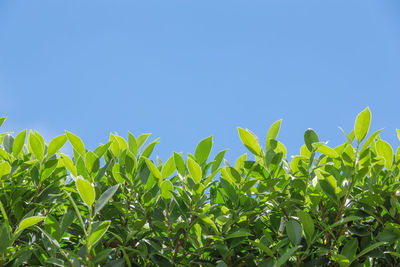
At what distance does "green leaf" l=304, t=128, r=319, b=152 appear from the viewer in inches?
92.3

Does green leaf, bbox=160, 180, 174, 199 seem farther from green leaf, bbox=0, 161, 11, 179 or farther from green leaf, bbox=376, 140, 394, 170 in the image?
green leaf, bbox=376, 140, 394, 170

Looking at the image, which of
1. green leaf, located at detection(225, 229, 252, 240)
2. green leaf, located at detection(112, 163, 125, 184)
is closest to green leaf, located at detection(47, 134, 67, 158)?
green leaf, located at detection(112, 163, 125, 184)

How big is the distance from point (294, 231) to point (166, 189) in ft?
2.06

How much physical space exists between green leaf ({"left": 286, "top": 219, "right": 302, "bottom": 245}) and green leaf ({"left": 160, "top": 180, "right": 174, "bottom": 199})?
0.57 metres

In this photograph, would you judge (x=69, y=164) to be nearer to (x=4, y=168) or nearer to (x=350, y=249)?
(x=4, y=168)

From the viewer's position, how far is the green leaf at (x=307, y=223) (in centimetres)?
208

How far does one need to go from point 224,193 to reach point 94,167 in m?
0.68

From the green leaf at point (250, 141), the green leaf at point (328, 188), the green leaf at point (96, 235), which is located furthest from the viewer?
the green leaf at point (250, 141)

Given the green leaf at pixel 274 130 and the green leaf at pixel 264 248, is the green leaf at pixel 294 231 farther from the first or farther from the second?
the green leaf at pixel 274 130

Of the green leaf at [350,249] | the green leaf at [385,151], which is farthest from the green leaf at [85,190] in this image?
the green leaf at [385,151]

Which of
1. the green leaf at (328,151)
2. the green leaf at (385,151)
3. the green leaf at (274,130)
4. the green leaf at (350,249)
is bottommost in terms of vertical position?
the green leaf at (350,249)

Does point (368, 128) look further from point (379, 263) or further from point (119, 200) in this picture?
point (119, 200)

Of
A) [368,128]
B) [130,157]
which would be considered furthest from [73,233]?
[368,128]

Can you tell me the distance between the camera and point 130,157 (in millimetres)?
2348
